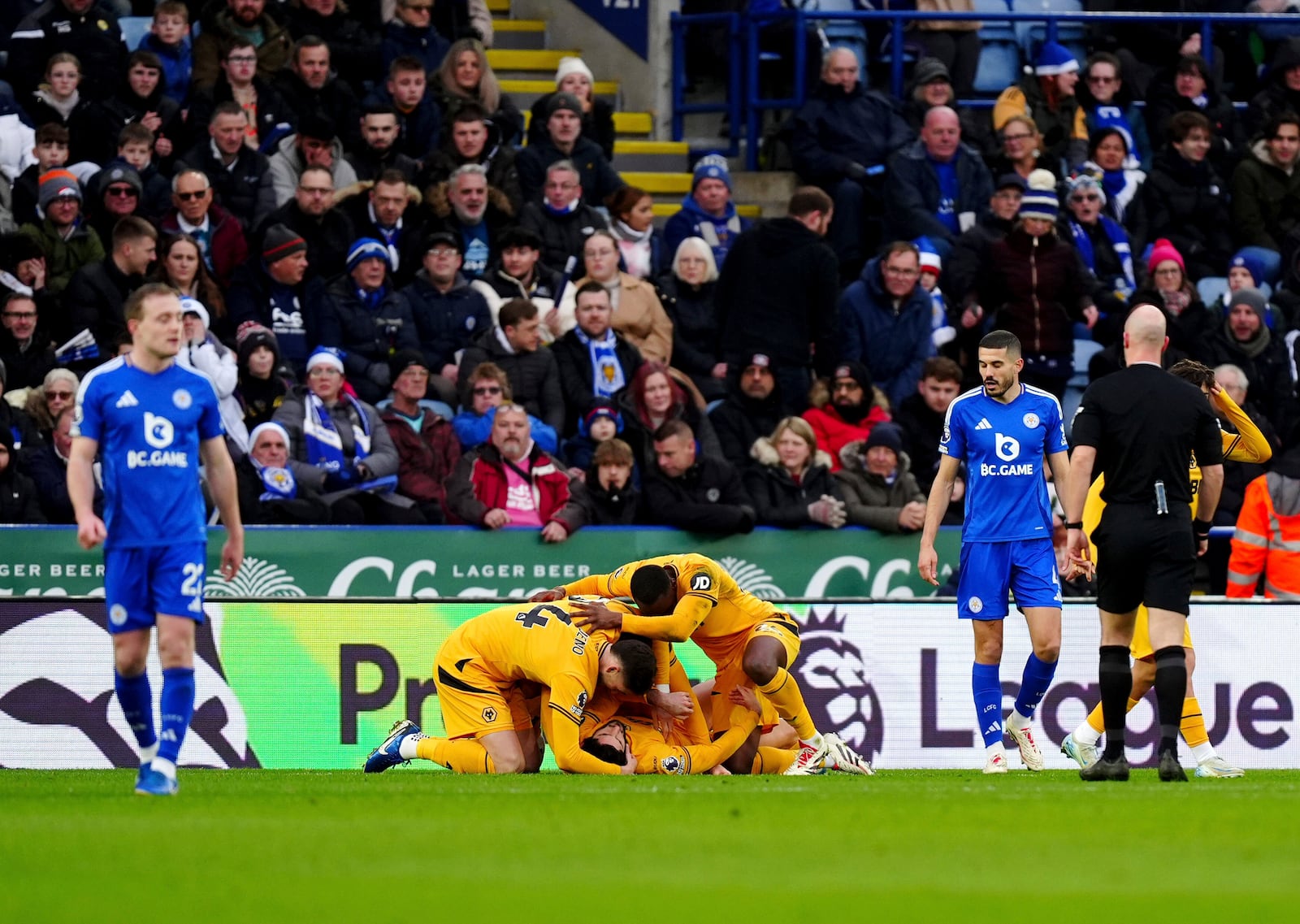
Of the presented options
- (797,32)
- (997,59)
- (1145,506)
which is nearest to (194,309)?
(1145,506)

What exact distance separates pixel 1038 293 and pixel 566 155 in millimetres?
4257

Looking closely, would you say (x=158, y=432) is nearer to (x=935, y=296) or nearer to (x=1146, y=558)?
(x=1146, y=558)

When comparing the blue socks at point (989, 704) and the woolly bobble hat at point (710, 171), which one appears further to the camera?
the woolly bobble hat at point (710, 171)

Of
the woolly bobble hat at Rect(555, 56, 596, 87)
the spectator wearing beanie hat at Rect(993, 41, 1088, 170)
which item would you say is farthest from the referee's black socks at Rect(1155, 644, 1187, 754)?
the spectator wearing beanie hat at Rect(993, 41, 1088, 170)

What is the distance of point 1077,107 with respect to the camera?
859 inches

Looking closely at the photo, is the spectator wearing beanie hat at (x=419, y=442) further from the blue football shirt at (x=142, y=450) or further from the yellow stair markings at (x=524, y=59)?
the blue football shirt at (x=142, y=450)

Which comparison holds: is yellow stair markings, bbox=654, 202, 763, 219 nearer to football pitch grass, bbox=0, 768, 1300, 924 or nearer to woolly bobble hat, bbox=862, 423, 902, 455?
woolly bobble hat, bbox=862, 423, 902, 455

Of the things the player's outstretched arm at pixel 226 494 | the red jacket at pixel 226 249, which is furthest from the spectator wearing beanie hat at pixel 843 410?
the player's outstretched arm at pixel 226 494

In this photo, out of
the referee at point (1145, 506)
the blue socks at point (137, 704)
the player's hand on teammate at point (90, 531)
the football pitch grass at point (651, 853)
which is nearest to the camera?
the football pitch grass at point (651, 853)

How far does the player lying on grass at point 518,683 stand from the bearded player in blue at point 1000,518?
1.70 metres

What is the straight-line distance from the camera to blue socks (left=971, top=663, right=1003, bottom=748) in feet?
39.5

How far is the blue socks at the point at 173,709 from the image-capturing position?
31.4 feet

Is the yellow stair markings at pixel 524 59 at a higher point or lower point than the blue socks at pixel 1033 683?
higher

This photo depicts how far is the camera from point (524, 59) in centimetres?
2209
